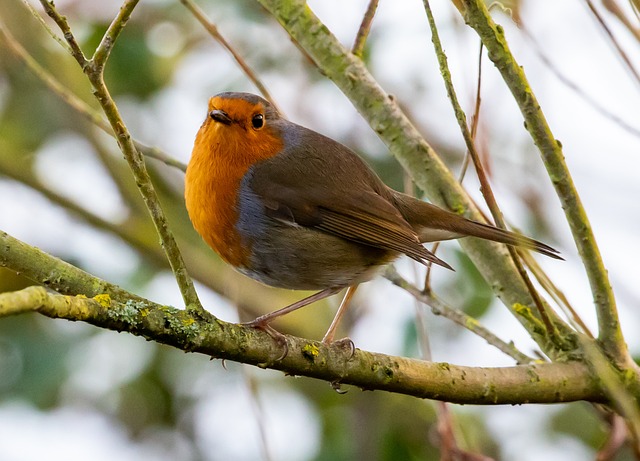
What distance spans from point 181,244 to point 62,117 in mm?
860

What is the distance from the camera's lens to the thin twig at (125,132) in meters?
1.85

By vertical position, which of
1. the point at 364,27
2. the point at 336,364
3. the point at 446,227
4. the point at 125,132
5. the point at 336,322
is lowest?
the point at 336,364

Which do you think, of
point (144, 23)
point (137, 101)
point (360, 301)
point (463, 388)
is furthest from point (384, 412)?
point (144, 23)

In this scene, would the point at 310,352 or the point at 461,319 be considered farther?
the point at 461,319

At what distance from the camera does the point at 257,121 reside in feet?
11.1

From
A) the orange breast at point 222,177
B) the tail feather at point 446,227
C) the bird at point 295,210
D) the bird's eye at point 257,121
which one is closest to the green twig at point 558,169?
the tail feather at point 446,227

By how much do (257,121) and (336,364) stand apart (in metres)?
1.41

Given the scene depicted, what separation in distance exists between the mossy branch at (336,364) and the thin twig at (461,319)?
8.8 inches

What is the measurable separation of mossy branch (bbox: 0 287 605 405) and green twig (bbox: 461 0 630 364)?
0.15m

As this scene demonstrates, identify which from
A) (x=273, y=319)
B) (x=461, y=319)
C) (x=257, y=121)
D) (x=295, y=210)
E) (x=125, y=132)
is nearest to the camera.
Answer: (x=125, y=132)

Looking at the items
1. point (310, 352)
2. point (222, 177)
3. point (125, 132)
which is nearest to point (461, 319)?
point (310, 352)

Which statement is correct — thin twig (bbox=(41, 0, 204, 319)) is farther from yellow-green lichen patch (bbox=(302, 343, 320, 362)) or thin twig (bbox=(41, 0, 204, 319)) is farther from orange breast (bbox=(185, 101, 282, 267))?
orange breast (bbox=(185, 101, 282, 267))

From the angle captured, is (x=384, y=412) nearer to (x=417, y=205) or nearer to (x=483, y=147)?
(x=417, y=205)

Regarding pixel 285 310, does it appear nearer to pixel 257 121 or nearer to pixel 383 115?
pixel 383 115
